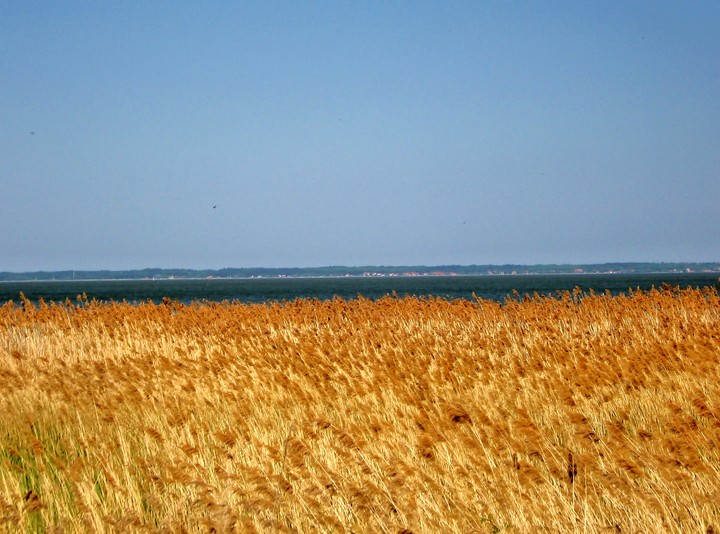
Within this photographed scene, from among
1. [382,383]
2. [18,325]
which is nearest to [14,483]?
[382,383]

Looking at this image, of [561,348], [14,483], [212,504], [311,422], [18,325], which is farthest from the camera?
[18,325]

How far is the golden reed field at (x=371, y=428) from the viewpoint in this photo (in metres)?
5.04

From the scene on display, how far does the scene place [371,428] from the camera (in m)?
7.18

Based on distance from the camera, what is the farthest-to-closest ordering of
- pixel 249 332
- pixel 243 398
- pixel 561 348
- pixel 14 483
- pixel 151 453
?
pixel 249 332 → pixel 561 348 → pixel 243 398 → pixel 151 453 → pixel 14 483

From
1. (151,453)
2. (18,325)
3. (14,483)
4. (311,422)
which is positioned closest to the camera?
(14,483)

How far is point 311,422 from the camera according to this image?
25.6ft

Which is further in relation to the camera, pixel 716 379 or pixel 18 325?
pixel 18 325

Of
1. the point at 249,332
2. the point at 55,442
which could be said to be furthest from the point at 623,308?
the point at 55,442

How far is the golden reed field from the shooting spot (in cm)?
504

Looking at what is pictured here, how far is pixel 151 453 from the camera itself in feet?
23.3

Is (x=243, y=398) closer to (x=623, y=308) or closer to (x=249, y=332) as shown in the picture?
(x=249, y=332)

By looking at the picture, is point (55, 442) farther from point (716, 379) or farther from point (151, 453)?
point (716, 379)

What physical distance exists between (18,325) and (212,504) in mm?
15070

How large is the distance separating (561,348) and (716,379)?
3174mm
